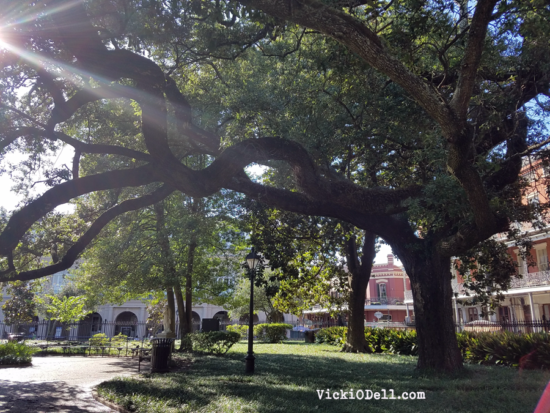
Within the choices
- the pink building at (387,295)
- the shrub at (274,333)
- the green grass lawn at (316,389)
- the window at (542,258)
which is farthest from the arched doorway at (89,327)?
the window at (542,258)

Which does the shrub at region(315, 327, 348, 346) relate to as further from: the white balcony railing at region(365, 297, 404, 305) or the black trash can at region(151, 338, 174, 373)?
the white balcony railing at region(365, 297, 404, 305)

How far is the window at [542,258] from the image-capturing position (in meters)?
24.6

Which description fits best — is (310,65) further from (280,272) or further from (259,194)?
(280,272)

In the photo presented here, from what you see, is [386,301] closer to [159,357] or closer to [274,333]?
[274,333]

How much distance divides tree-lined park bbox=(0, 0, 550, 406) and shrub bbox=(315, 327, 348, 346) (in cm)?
1245

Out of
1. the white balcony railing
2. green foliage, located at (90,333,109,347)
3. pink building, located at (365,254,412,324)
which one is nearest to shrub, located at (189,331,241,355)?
green foliage, located at (90,333,109,347)

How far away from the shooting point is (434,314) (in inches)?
398

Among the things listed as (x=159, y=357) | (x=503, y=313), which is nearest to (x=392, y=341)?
(x=159, y=357)

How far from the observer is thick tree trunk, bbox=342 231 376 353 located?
18.4m

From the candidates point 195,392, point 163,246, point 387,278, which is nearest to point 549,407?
point 195,392

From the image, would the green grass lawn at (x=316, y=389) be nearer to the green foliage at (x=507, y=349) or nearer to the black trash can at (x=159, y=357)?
the black trash can at (x=159, y=357)


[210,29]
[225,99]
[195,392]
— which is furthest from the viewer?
[225,99]

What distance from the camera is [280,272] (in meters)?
14.4

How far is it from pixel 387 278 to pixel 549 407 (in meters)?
51.1
